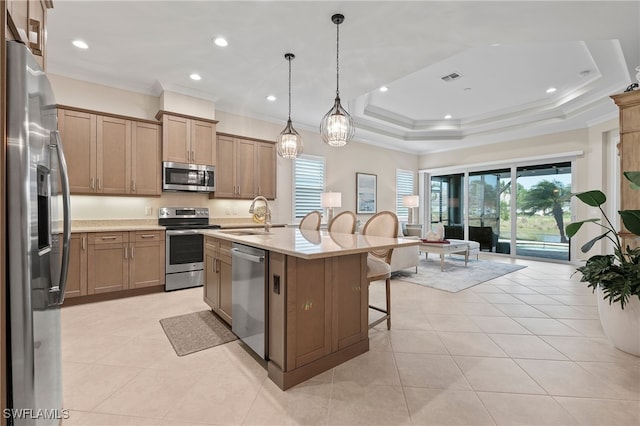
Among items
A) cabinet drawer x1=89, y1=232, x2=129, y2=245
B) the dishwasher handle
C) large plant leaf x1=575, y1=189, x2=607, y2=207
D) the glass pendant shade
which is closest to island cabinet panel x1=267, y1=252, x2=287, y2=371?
the dishwasher handle

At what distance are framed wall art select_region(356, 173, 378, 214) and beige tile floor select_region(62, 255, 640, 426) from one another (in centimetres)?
420

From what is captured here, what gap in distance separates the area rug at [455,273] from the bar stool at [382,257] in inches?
67.0

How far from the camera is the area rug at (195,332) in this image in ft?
7.82

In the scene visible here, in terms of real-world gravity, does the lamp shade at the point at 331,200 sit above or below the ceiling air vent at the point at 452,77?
below

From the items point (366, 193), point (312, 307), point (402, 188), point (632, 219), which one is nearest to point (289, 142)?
point (312, 307)

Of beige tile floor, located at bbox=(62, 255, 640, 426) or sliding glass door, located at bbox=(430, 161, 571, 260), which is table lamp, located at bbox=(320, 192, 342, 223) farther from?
sliding glass door, located at bbox=(430, 161, 571, 260)

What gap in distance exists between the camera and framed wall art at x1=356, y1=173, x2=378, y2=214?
7017mm

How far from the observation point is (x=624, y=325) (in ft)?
7.36

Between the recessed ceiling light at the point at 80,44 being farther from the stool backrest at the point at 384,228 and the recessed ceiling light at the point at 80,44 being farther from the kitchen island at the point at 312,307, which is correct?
the stool backrest at the point at 384,228

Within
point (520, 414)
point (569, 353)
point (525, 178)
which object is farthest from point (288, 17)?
point (525, 178)

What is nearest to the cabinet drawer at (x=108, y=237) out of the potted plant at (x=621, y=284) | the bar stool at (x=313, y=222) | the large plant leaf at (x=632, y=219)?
the bar stool at (x=313, y=222)

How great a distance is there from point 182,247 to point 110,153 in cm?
155

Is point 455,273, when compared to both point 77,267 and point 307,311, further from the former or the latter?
point 77,267

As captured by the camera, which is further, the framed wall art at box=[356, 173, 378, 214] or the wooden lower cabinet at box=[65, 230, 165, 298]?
the framed wall art at box=[356, 173, 378, 214]
